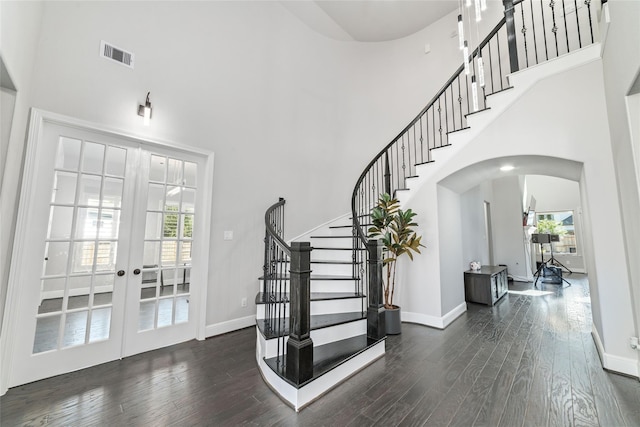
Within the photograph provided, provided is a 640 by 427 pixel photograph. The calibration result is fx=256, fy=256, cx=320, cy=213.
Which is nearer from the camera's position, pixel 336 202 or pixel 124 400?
pixel 124 400

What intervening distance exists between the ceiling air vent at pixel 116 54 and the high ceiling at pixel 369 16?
129 inches

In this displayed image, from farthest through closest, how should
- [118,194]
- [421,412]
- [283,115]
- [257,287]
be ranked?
[283,115]
[257,287]
[118,194]
[421,412]

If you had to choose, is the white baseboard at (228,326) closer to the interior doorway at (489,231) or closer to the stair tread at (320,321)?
the stair tread at (320,321)

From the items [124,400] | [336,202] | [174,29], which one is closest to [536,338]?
[336,202]

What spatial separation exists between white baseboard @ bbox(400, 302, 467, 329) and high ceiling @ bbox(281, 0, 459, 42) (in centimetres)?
589

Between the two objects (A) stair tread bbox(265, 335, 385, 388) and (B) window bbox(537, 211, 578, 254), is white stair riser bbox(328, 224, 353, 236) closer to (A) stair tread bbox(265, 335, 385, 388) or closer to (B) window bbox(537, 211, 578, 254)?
(A) stair tread bbox(265, 335, 385, 388)

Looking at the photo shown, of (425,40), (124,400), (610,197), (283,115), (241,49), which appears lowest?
(124,400)

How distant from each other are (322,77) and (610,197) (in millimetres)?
4868

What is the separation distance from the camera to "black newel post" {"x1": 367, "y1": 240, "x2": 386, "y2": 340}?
291 centimetres

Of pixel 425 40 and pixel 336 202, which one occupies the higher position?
pixel 425 40

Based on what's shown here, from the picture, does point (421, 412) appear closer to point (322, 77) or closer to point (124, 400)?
point (124, 400)

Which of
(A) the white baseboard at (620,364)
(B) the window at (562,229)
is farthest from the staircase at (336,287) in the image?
(B) the window at (562,229)

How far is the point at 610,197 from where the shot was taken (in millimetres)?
2582

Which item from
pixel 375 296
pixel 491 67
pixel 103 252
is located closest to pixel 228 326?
pixel 103 252
